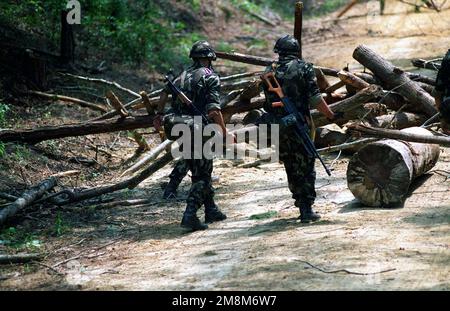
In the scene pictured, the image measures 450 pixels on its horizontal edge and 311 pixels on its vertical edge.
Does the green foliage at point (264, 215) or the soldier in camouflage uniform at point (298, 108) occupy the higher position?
the soldier in camouflage uniform at point (298, 108)

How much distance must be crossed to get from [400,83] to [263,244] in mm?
4896

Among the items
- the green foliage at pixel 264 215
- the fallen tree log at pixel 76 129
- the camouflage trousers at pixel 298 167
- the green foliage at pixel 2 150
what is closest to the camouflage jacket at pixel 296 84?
the camouflage trousers at pixel 298 167

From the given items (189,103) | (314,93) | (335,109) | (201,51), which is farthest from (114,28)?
(314,93)

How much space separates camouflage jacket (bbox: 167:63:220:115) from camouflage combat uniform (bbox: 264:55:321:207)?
2.04 feet

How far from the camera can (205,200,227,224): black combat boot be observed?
882 centimetres

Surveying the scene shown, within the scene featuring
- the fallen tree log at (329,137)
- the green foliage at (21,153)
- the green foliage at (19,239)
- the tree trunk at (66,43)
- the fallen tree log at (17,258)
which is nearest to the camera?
the fallen tree log at (17,258)

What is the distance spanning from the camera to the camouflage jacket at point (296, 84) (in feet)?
27.2

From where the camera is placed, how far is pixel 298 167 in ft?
27.8

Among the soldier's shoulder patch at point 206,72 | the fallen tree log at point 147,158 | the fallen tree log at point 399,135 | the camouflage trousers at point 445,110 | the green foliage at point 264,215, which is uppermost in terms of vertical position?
the soldier's shoulder patch at point 206,72

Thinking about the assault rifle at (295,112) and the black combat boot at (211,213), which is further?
the black combat boot at (211,213)

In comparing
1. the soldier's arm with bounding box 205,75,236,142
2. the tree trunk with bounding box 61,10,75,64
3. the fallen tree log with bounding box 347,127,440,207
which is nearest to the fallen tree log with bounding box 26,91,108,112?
the tree trunk with bounding box 61,10,75,64

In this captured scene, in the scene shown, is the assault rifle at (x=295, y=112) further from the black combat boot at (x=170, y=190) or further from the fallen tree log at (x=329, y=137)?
the fallen tree log at (x=329, y=137)

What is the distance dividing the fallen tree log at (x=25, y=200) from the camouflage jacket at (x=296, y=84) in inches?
125

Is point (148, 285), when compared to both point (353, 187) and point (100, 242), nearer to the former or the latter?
point (100, 242)
